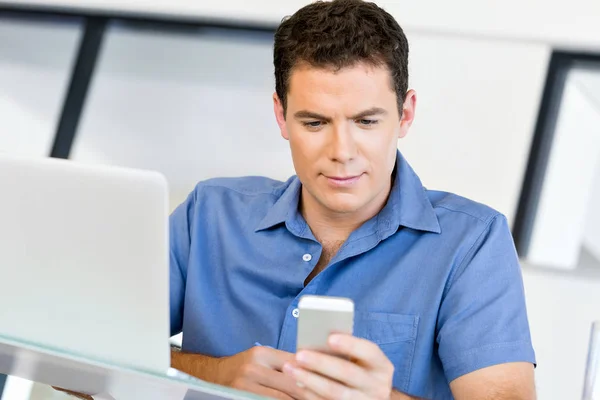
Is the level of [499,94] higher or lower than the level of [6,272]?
higher

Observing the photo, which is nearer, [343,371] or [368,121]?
[343,371]

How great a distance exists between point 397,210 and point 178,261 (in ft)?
1.59

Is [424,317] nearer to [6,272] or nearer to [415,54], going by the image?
A: [6,272]

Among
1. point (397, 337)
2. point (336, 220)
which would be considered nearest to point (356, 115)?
point (336, 220)

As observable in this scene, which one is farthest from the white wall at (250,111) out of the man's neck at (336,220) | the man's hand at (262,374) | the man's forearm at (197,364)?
the man's hand at (262,374)

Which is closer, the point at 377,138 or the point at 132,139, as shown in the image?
the point at 377,138

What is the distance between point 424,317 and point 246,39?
103 inches

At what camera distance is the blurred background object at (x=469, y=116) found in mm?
3201

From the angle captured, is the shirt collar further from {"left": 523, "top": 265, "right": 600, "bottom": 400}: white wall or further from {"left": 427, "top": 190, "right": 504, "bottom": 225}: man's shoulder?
{"left": 523, "top": 265, "right": 600, "bottom": 400}: white wall

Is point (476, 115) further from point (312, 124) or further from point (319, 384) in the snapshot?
point (319, 384)

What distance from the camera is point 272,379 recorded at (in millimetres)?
1193

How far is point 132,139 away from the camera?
12.9 ft

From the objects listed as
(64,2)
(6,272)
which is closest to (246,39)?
(64,2)

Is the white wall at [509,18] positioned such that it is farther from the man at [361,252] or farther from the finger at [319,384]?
the finger at [319,384]
